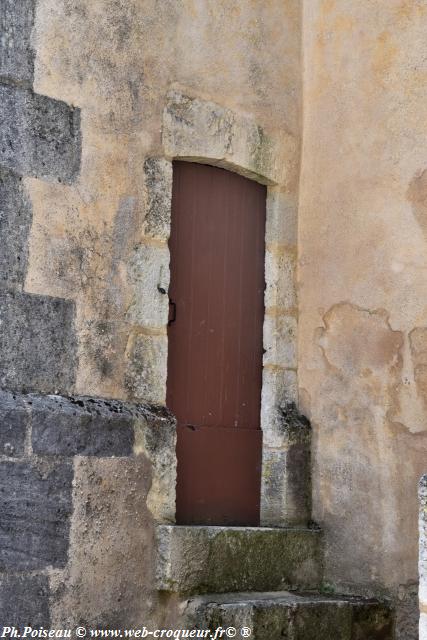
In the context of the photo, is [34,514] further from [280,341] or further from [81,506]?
[280,341]

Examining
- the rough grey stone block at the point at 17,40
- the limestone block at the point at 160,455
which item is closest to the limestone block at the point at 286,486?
the limestone block at the point at 160,455

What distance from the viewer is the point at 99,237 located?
4.84 m

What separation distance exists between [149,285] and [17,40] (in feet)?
4.12

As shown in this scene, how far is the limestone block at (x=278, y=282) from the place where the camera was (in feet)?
18.3

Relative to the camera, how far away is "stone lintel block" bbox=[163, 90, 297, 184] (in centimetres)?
519

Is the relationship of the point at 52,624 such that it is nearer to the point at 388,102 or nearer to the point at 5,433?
the point at 5,433

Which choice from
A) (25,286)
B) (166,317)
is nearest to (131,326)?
(166,317)

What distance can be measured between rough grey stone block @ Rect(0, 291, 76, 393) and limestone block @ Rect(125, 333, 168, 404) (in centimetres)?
33

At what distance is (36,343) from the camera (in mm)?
4531

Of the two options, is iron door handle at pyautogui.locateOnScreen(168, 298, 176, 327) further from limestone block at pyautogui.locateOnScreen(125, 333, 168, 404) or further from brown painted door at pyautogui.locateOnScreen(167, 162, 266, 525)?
limestone block at pyautogui.locateOnScreen(125, 333, 168, 404)

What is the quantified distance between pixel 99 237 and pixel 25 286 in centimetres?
49

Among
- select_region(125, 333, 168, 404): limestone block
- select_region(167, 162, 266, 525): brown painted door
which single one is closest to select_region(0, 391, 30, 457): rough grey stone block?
select_region(125, 333, 168, 404): limestone block

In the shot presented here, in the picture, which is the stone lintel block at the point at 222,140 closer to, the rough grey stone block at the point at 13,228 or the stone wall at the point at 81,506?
the rough grey stone block at the point at 13,228

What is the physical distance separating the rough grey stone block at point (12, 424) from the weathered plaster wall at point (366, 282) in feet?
5.76
